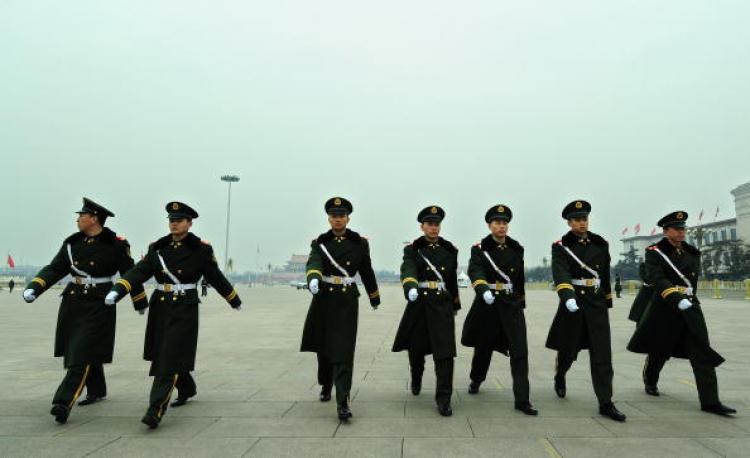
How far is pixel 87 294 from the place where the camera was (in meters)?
5.88

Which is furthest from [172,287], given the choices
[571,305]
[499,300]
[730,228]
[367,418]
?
[730,228]

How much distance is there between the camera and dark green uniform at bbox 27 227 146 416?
18.5 feet

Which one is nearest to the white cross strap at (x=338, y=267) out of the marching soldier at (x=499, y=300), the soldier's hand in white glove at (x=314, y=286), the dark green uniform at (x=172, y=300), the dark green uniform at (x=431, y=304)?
the soldier's hand in white glove at (x=314, y=286)

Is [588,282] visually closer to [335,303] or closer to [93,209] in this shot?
[335,303]

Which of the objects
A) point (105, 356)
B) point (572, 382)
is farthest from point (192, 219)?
point (572, 382)

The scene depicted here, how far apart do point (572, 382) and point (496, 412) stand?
2.24 metres

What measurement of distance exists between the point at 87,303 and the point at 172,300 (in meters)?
1.08

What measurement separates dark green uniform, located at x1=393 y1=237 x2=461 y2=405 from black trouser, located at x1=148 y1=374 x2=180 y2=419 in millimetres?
2523

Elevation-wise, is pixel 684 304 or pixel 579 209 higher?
pixel 579 209

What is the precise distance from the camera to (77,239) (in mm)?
6160

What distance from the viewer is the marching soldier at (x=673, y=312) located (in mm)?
5863

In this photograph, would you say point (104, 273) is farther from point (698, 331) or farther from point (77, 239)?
point (698, 331)

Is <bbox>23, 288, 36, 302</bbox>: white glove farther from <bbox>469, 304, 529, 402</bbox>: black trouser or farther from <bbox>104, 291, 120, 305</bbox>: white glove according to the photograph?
<bbox>469, 304, 529, 402</bbox>: black trouser

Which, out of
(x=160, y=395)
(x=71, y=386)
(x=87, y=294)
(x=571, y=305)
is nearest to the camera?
(x=160, y=395)
